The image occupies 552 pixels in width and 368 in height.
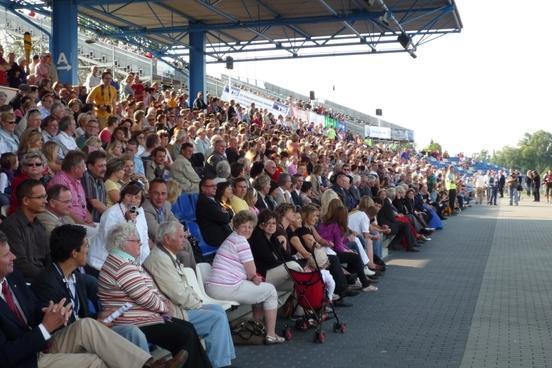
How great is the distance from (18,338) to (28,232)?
5.42ft

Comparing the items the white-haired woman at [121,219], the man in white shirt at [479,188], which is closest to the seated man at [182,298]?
the white-haired woman at [121,219]

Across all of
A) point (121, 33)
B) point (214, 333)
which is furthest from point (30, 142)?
point (121, 33)

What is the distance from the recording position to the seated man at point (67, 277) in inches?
184

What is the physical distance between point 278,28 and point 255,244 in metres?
17.3

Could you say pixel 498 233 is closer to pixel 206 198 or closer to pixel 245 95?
pixel 206 198

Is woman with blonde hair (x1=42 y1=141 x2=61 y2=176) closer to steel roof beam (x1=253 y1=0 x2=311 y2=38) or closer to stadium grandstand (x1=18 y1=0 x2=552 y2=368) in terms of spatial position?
stadium grandstand (x1=18 y1=0 x2=552 y2=368)

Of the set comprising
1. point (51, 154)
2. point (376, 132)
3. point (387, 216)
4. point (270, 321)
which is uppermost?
point (376, 132)

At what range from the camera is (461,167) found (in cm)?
4650

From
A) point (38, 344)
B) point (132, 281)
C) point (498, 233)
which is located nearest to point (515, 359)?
point (132, 281)

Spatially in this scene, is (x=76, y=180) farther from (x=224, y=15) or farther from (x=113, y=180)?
(x=224, y=15)

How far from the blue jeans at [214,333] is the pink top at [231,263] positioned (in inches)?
42.5

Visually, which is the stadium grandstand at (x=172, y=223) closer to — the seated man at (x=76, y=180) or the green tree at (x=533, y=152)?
the seated man at (x=76, y=180)

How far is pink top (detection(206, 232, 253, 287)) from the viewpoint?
7137 mm

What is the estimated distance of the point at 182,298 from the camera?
19.2 ft
